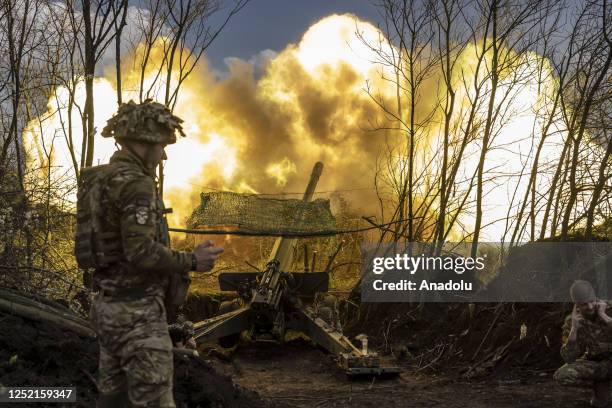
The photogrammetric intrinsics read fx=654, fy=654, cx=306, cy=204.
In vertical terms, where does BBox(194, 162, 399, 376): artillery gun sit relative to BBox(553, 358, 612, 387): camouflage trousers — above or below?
above

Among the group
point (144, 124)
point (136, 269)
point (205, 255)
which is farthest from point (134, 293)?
point (144, 124)

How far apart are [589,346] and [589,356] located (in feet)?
0.34

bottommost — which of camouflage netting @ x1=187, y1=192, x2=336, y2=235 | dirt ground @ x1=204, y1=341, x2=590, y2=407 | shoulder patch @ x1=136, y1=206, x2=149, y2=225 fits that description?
dirt ground @ x1=204, y1=341, x2=590, y2=407

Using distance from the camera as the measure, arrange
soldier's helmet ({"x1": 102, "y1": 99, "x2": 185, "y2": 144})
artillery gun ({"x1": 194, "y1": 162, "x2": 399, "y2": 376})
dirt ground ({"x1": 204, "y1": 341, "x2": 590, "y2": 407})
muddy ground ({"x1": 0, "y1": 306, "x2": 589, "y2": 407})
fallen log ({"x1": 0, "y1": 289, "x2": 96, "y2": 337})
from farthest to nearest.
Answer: artillery gun ({"x1": 194, "y1": 162, "x2": 399, "y2": 376}) < dirt ground ({"x1": 204, "y1": 341, "x2": 590, "y2": 407}) < fallen log ({"x1": 0, "y1": 289, "x2": 96, "y2": 337}) < muddy ground ({"x1": 0, "y1": 306, "x2": 589, "y2": 407}) < soldier's helmet ({"x1": 102, "y1": 99, "x2": 185, "y2": 144})

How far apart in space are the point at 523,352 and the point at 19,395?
244 inches

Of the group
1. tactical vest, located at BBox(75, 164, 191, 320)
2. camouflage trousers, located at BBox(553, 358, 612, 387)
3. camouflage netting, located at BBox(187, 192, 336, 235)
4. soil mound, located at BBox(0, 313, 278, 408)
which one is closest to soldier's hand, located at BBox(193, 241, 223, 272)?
tactical vest, located at BBox(75, 164, 191, 320)

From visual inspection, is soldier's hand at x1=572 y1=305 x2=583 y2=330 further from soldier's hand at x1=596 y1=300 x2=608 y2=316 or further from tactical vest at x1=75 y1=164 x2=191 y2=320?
tactical vest at x1=75 y1=164 x2=191 y2=320

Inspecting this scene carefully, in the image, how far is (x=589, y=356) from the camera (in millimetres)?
6270

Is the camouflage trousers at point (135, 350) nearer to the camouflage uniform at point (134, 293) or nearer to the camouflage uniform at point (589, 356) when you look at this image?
the camouflage uniform at point (134, 293)

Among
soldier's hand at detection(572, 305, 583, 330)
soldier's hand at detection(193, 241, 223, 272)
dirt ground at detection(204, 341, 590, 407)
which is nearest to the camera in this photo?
soldier's hand at detection(193, 241, 223, 272)

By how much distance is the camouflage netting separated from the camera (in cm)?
1301

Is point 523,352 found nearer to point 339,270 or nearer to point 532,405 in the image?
point 532,405

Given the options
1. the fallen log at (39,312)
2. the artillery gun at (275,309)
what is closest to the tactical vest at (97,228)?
the fallen log at (39,312)

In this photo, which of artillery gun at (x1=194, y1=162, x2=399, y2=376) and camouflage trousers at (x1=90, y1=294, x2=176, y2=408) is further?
artillery gun at (x1=194, y1=162, x2=399, y2=376)
